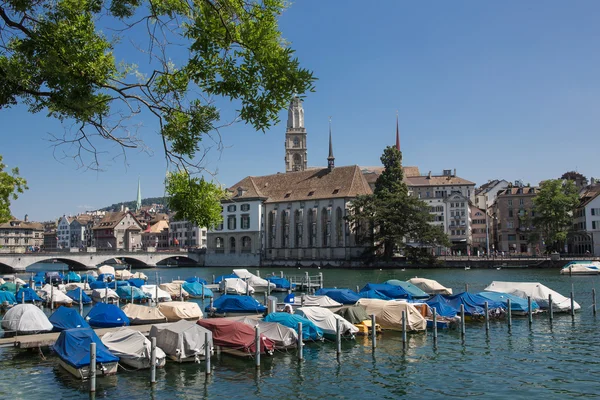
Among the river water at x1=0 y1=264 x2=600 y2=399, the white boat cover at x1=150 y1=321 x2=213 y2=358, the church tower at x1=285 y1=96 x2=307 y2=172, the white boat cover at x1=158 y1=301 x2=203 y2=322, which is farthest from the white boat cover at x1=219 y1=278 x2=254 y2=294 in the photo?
the church tower at x1=285 y1=96 x2=307 y2=172

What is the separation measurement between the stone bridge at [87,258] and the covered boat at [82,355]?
78594mm

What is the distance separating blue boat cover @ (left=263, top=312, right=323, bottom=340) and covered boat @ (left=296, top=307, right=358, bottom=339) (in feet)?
1.19

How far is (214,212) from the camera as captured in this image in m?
9.63

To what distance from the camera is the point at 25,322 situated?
27.0 meters

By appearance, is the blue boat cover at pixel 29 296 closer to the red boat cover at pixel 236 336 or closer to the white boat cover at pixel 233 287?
the white boat cover at pixel 233 287

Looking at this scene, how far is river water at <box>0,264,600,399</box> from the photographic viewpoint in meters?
19.0

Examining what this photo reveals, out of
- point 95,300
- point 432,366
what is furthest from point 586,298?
point 95,300

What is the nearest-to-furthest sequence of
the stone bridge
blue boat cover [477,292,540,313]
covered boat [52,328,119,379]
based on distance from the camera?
1. covered boat [52,328,119,379]
2. blue boat cover [477,292,540,313]
3. the stone bridge

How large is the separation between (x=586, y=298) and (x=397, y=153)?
53.9 m

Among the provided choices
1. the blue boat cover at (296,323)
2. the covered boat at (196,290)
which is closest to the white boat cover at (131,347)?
the blue boat cover at (296,323)

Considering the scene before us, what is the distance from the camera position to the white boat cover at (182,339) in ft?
73.8

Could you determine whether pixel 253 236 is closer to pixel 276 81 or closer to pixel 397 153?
pixel 397 153

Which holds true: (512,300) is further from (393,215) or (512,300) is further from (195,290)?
(393,215)

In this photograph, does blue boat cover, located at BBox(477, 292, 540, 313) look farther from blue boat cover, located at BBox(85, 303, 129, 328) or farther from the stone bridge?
the stone bridge
